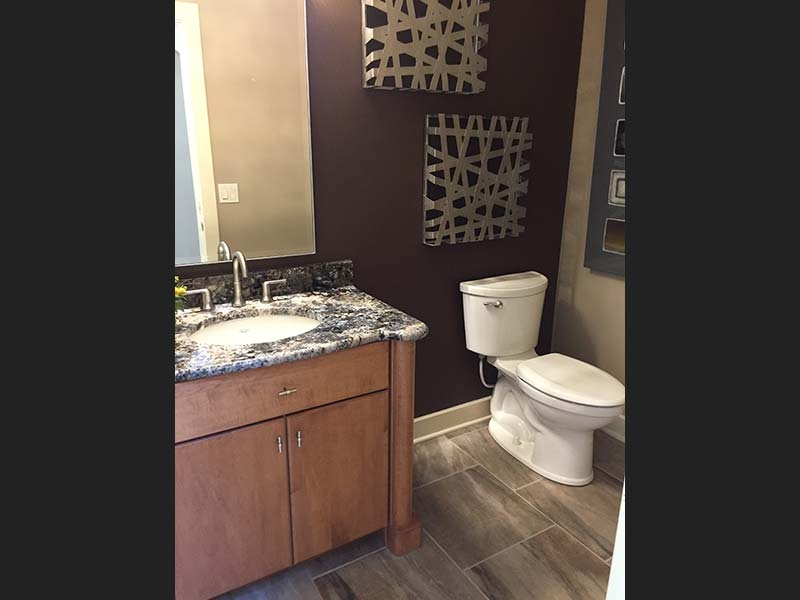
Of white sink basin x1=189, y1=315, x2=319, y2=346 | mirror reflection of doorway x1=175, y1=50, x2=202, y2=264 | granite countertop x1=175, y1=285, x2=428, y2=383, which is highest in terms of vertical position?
mirror reflection of doorway x1=175, y1=50, x2=202, y2=264

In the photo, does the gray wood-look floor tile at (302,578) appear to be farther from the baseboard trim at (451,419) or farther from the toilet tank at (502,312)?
the toilet tank at (502,312)

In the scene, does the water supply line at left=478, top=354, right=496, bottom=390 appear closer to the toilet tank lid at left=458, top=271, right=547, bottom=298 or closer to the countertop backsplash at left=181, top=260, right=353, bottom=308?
the toilet tank lid at left=458, top=271, right=547, bottom=298

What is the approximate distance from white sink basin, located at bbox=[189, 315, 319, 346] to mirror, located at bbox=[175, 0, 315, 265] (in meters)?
0.26

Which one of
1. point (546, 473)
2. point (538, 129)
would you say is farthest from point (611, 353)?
point (538, 129)

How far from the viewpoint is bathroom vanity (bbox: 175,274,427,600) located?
1.42m

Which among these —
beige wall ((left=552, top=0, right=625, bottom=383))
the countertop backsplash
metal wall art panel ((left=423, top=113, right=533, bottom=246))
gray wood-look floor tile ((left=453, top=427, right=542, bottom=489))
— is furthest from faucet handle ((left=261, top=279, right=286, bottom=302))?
beige wall ((left=552, top=0, right=625, bottom=383))

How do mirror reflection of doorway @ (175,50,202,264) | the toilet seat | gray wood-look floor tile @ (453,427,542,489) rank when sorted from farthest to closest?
1. gray wood-look floor tile @ (453,427,542,489)
2. the toilet seat
3. mirror reflection of doorway @ (175,50,202,264)

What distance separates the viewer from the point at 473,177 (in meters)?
2.33

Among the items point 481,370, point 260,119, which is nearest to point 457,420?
point 481,370

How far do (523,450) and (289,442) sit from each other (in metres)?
1.30

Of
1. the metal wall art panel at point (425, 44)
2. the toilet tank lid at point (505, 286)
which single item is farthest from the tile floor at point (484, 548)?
the metal wall art panel at point (425, 44)

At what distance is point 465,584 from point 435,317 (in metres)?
1.11

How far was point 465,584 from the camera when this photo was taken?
5.74 feet

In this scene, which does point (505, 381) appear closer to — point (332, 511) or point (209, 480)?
point (332, 511)
